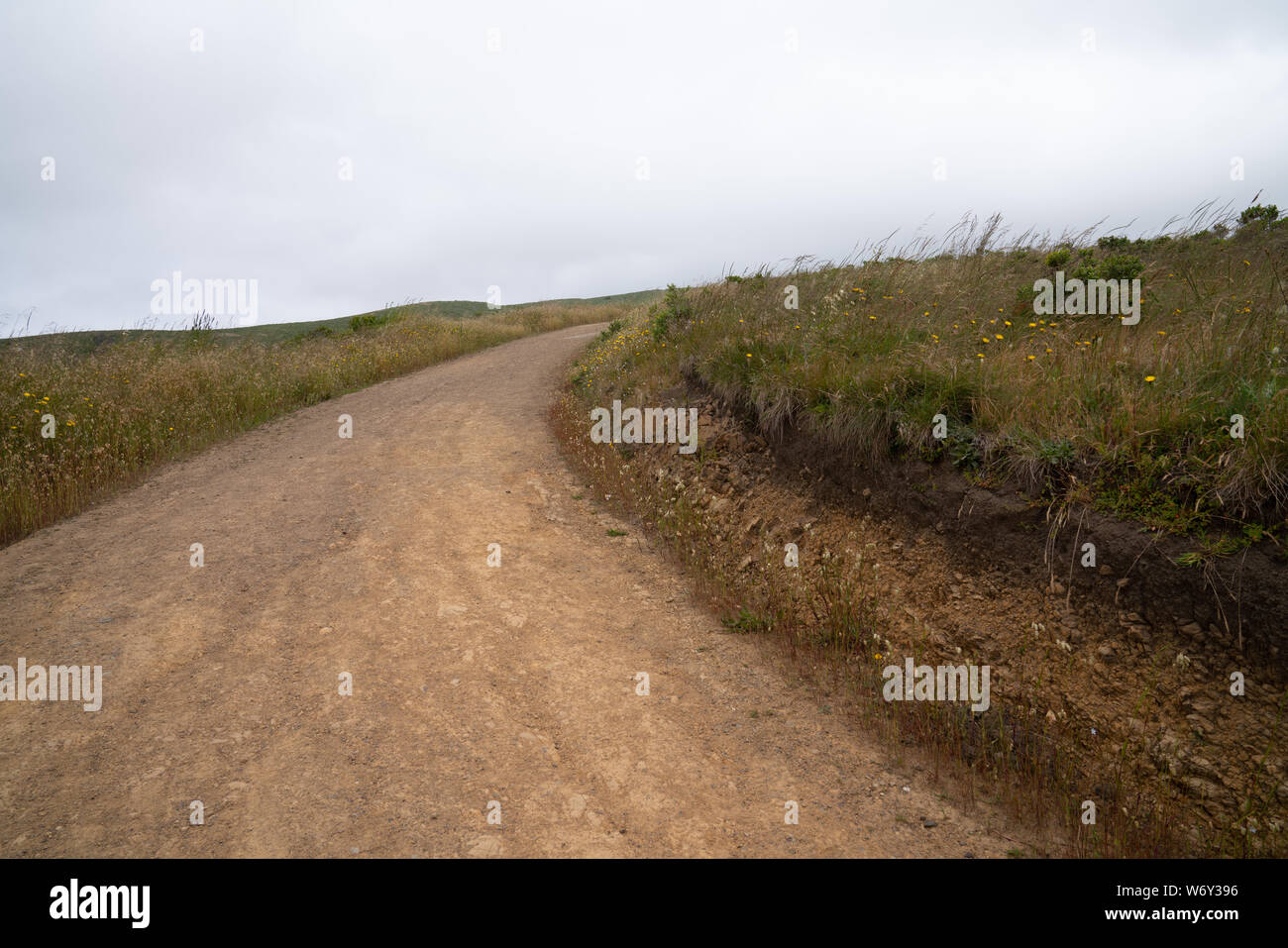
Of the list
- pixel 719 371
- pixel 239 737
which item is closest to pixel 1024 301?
pixel 719 371

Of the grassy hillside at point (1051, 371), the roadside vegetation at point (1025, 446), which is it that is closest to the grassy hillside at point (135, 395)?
the roadside vegetation at point (1025, 446)

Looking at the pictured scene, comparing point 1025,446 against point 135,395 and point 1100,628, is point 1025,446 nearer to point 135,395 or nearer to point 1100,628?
point 1100,628

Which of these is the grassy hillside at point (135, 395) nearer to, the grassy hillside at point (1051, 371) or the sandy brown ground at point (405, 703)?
the sandy brown ground at point (405, 703)

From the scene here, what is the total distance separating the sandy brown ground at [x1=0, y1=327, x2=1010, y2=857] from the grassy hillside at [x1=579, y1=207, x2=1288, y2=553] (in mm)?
2047

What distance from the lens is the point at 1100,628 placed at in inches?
152

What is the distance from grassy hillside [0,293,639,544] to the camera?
761 centimetres

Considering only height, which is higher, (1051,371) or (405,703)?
(1051,371)

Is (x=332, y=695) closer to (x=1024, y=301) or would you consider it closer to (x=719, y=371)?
(x=719, y=371)

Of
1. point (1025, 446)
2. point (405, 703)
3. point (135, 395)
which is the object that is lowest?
point (405, 703)

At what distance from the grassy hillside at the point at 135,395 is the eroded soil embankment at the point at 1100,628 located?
26.3 feet

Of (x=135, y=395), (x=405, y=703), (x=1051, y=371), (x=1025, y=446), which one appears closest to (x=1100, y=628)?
(x=1025, y=446)

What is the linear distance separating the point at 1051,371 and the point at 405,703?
515 cm

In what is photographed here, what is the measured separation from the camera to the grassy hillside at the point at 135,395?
7613mm

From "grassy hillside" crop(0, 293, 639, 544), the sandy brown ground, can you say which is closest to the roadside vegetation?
the sandy brown ground
